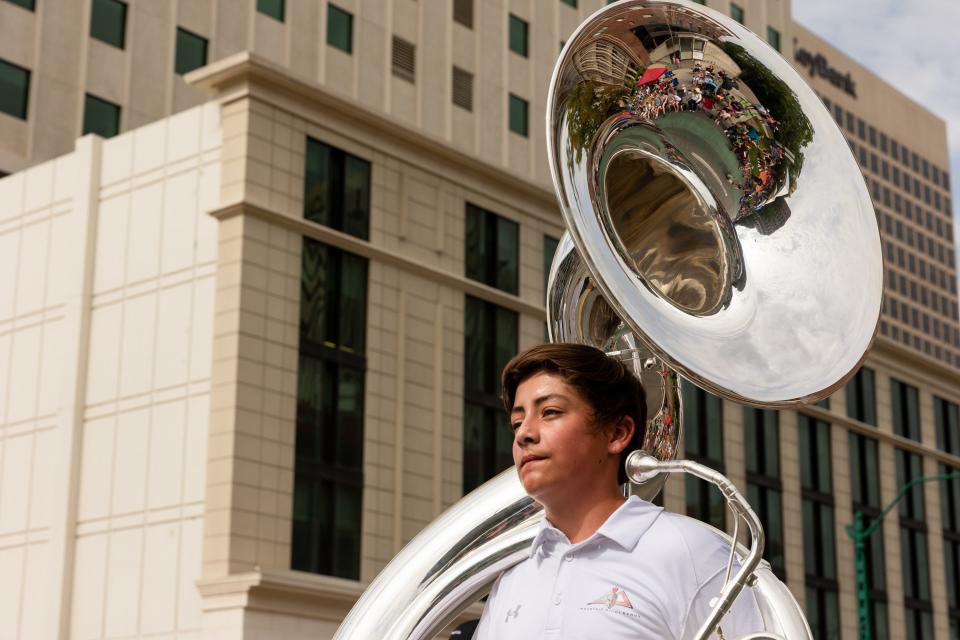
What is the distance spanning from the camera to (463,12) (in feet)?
125

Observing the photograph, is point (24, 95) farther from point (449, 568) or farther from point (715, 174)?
point (449, 568)

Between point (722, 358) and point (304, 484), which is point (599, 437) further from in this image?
point (304, 484)

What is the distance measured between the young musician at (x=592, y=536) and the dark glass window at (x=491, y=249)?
27324 mm

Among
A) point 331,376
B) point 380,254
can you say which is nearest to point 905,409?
point 380,254

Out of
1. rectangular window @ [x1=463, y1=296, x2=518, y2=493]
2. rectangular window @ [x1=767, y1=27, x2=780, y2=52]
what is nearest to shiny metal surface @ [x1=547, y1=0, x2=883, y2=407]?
rectangular window @ [x1=463, y1=296, x2=518, y2=493]

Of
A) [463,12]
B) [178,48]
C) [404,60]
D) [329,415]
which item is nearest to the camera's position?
[329,415]

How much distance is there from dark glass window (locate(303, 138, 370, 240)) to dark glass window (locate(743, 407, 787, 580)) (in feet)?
38.1

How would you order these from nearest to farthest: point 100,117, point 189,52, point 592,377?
point 592,377, point 100,117, point 189,52

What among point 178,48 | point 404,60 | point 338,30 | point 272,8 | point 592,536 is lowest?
point 592,536

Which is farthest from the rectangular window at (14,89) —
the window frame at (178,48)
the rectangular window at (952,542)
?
the rectangular window at (952,542)

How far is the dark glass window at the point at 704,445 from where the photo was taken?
33.7 m

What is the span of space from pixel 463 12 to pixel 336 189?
453 inches

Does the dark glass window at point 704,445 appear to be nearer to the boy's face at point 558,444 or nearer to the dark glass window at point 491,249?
the dark glass window at point 491,249

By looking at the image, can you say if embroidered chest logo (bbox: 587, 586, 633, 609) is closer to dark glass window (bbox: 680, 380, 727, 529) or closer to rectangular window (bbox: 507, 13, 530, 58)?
dark glass window (bbox: 680, 380, 727, 529)
